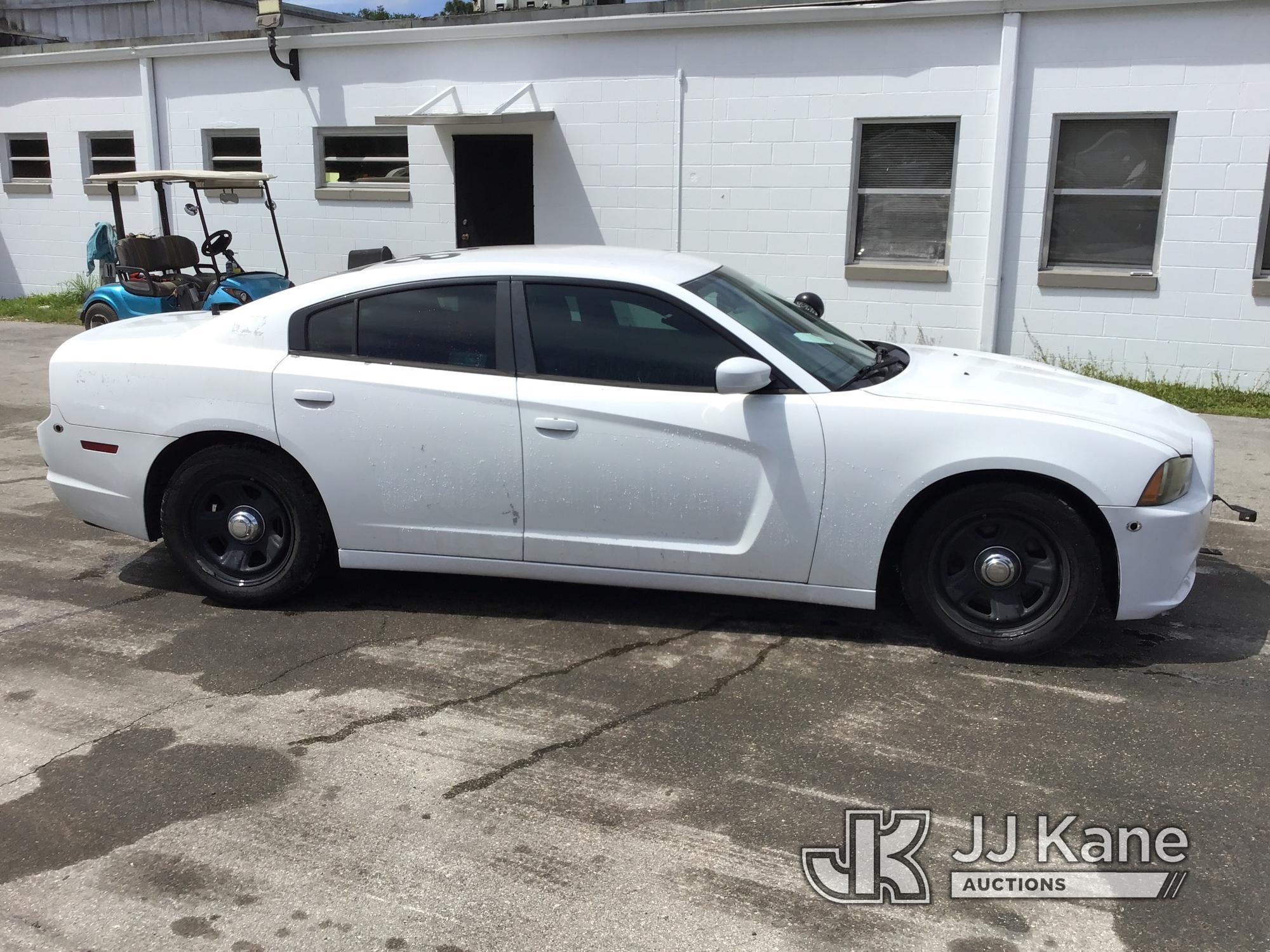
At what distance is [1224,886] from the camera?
3115mm

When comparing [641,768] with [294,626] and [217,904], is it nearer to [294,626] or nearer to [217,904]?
[217,904]

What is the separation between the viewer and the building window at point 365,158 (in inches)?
534

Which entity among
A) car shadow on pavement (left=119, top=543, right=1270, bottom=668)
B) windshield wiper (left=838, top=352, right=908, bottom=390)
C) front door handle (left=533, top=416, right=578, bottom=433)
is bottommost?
car shadow on pavement (left=119, top=543, right=1270, bottom=668)

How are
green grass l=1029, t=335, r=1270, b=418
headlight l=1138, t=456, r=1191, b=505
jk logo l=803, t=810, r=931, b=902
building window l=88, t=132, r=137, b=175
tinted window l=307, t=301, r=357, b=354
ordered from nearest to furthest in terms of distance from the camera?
jk logo l=803, t=810, r=931, b=902 < headlight l=1138, t=456, r=1191, b=505 < tinted window l=307, t=301, r=357, b=354 < green grass l=1029, t=335, r=1270, b=418 < building window l=88, t=132, r=137, b=175

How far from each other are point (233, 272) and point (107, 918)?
9906 millimetres

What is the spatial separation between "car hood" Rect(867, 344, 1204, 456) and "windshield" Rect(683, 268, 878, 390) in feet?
0.71

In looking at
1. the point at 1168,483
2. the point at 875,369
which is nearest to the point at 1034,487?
the point at 1168,483

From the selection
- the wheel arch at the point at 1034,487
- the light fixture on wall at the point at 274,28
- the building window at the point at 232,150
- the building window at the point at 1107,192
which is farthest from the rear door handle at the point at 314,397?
the building window at the point at 232,150

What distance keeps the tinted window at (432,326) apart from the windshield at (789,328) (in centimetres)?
90

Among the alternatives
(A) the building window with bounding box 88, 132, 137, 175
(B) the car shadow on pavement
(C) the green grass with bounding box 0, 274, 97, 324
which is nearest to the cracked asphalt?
(B) the car shadow on pavement

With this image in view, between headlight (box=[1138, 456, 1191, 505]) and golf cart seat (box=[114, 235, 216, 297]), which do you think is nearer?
headlight (box=[1138, 456, 1191, 505])

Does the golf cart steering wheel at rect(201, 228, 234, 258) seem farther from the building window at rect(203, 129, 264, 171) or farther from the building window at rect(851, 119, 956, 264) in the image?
Answer: the building window at rect(851, 119, 956, 264)

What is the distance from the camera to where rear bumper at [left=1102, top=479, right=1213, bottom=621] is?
434cm

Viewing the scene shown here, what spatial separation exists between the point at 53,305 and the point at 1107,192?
521 inches
